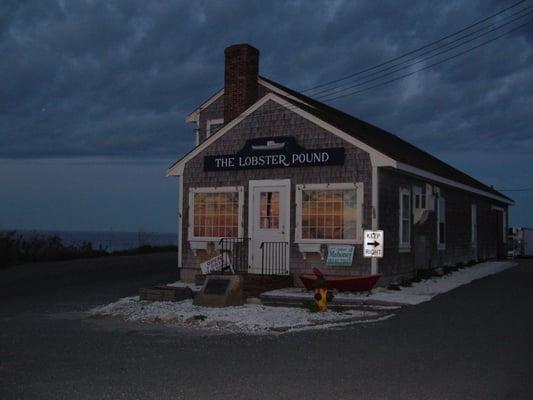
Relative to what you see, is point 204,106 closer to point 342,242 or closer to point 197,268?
point 197,268

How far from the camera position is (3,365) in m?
8.64

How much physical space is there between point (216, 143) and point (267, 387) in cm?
1287

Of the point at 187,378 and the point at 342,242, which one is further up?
the point at 342,242

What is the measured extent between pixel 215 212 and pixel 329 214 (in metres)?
3.63

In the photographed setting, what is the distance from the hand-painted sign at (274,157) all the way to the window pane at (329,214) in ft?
2.68

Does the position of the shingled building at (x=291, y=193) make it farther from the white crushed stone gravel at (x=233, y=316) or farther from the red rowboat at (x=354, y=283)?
the white crushed stone gravel at (x=233, y=316)

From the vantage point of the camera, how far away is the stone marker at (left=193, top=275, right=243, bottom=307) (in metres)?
14.5

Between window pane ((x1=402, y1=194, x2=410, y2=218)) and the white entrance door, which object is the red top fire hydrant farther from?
window pane ((x1=402, y1=194, x2=410, y2=218))

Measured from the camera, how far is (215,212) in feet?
63.8

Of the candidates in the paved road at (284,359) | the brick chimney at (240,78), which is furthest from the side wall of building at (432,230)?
the brick chimney at (240,78)

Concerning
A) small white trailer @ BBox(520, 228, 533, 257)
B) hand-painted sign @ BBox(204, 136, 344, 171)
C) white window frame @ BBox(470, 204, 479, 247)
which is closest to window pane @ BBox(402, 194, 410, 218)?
hand-painted sign @ BBox(204, 136, 344, 171)

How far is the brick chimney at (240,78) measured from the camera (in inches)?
787

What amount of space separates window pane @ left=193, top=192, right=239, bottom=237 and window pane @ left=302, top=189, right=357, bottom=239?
2.22 metres

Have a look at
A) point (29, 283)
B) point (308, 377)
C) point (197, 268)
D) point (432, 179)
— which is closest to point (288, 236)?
point (197, 268)
